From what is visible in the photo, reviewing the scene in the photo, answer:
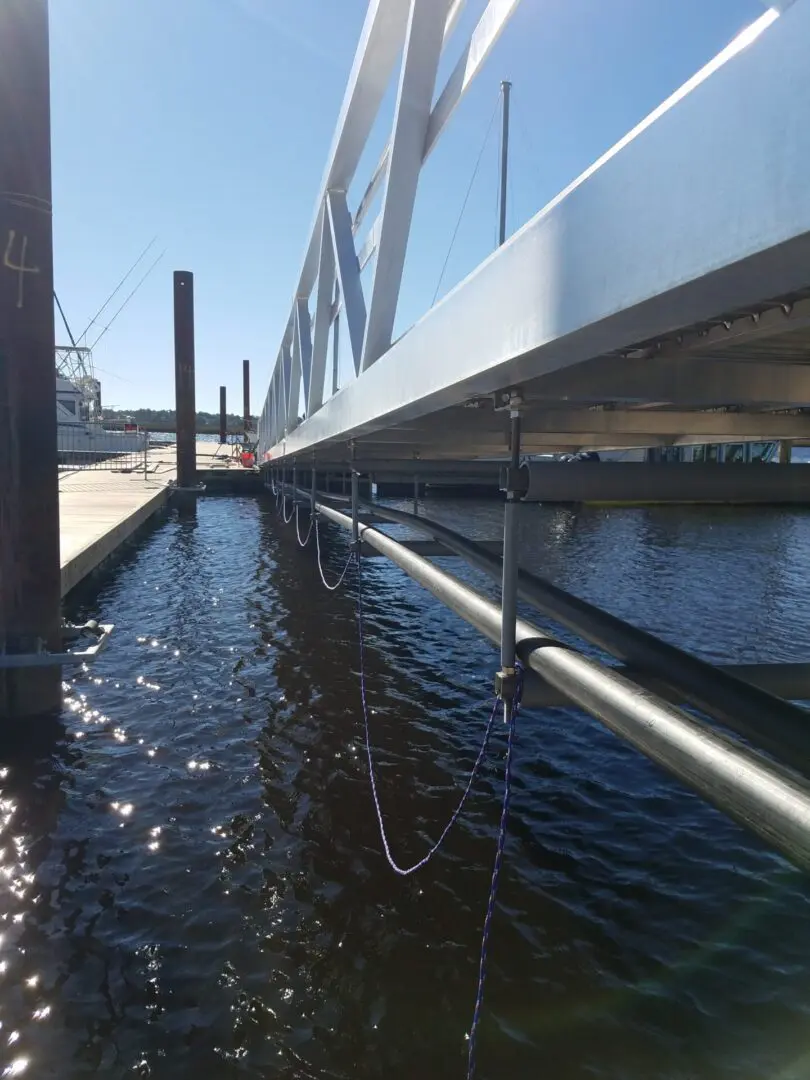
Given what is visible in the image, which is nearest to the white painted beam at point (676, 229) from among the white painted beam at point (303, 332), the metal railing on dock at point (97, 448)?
the white painted beam at point (303, 332)

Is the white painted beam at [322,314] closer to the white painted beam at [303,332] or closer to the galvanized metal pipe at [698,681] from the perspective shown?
the white painted beam at [303,332]

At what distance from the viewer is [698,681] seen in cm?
380

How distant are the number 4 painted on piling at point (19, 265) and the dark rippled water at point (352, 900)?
14.0 ft

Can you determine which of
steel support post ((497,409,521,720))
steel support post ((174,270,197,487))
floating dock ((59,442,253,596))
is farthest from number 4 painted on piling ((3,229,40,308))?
steel support post ((174,270,197,487))

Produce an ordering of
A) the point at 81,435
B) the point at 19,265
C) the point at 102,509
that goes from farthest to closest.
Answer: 1. the point at 81,435
2. the point at 102,509
3. the point at 19,265

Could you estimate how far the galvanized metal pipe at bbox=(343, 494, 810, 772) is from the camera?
3.28 meters

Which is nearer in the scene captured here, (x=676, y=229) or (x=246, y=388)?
(x=676, y=229)

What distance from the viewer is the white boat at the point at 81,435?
54.0 m

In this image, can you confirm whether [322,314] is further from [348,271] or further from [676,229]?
[676,229]

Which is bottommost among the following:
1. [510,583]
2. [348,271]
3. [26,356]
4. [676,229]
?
[510,583]

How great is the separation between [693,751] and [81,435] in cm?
5990

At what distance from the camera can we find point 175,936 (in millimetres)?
4637

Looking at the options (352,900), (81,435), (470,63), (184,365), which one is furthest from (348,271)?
(81,435)

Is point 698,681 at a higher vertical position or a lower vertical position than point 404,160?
lower
